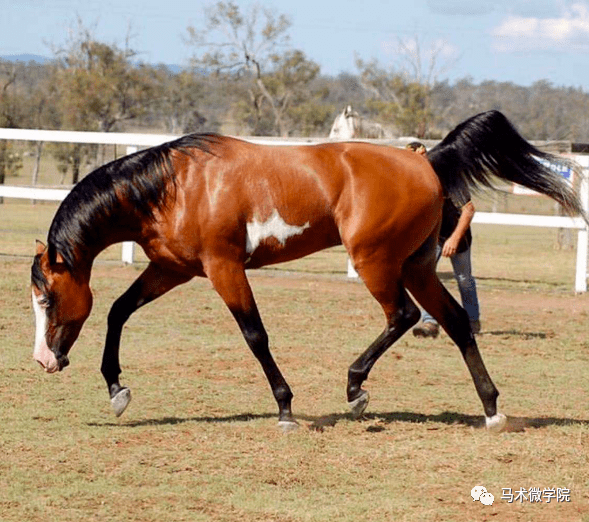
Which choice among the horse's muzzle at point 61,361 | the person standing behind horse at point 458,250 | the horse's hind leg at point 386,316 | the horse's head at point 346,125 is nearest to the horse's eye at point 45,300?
the horse's muzzle at point 61,361

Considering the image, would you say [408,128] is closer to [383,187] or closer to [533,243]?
[533,243]

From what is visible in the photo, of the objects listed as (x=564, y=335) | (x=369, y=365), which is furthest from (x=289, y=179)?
(x=564, y=335)

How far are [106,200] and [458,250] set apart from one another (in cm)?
406

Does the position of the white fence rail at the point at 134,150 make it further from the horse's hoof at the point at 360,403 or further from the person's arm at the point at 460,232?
the horse's hoof at the point at 360,403

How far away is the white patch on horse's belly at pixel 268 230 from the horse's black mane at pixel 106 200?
52 centimetres

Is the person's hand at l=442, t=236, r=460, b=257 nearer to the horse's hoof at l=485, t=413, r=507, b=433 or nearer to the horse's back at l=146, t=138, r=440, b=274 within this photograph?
the horse's back at l=146, t=138, r=440, b=274

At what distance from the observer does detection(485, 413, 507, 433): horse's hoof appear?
6.18 m

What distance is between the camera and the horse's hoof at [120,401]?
6344 millimetres

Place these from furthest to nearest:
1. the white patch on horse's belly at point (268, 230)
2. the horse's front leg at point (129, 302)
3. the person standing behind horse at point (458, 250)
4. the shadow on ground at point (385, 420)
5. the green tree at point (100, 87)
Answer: the green tree at point (100, 87)
the person standing behind horse at point (458, 250)
the horse's front leg at point (129, 302)
the shadow on ground at point (385, 420)
the white patch on horse's belly at point (268, 230)

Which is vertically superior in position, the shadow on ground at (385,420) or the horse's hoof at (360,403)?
the horse's hoof at (360,403)

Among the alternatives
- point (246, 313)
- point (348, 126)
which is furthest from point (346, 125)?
point (246, 313)

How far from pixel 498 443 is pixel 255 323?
157 cm

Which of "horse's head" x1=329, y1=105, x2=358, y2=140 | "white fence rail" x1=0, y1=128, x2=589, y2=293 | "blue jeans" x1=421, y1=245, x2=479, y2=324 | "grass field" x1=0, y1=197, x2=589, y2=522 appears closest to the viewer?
"grass field" x1=0, y1=197, x2=589, y2=522

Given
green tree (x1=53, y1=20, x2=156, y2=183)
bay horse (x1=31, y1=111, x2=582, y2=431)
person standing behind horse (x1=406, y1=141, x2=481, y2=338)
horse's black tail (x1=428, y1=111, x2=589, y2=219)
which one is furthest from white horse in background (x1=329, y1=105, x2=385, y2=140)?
green tree (x1=53, y1=20, x2=156, y2=183)
